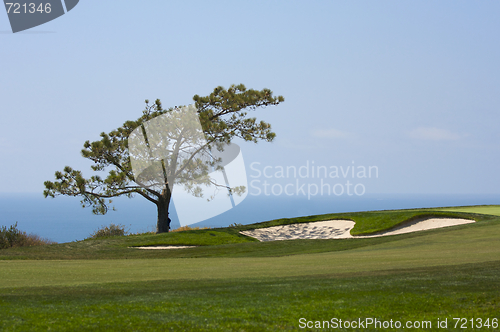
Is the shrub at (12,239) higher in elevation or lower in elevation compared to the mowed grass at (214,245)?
higher

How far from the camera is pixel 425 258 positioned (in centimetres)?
1254

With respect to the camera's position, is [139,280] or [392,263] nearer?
[139,280]

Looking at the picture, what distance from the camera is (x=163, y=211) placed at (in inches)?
1246

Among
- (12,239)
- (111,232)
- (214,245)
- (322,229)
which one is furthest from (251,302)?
(111,232)

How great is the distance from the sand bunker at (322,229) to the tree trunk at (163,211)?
22.8ft

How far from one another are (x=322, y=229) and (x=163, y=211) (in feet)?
38.9

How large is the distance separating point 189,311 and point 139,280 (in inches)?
145

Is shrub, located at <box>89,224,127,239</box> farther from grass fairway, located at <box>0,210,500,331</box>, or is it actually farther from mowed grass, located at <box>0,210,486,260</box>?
grass fairway, located at <box>0,210,500,331</box>

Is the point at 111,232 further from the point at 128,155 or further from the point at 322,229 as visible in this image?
the point at 322,229

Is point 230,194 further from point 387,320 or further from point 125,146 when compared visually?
point 387,320

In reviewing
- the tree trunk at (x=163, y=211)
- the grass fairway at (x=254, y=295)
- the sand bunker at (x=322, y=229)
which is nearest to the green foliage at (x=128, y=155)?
the tree trunk at (x=163, y=211)

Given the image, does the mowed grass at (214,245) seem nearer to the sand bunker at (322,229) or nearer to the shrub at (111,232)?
the sand bunker at (322,229)

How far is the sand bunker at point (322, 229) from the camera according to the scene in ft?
84.7

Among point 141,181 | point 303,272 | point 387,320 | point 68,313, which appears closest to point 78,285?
point 68,313
